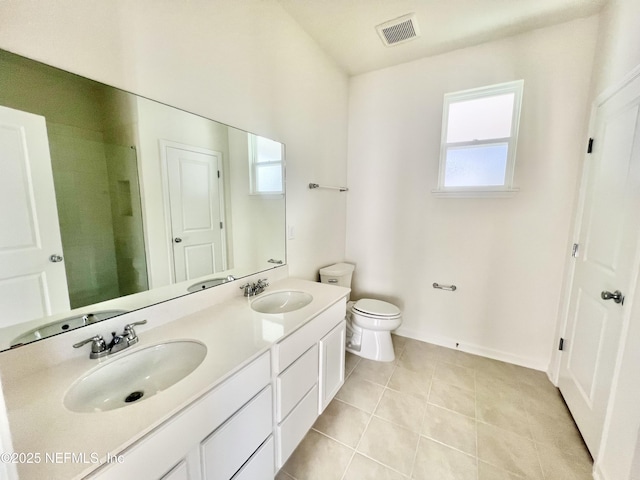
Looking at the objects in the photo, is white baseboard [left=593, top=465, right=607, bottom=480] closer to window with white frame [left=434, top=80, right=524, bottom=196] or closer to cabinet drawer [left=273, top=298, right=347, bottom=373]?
cabinet drawer [left=273, top=298, right=347, bottom=373]

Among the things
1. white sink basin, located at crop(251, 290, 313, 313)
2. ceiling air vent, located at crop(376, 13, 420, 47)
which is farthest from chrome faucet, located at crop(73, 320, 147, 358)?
ceiling air vent, located at crop(376, 13, 420, 47)

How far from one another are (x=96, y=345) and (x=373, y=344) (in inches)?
76.9

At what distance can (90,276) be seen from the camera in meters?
1.00

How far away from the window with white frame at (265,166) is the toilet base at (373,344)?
1464 mm

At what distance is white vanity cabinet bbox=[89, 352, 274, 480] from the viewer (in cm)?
67

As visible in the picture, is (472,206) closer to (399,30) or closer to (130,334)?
(399,30)

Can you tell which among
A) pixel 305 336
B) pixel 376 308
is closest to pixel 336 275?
pixel 376 308

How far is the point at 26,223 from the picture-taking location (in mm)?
834

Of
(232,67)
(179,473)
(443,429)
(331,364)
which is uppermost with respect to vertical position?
(232,67)

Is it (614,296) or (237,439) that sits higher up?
(614,296)

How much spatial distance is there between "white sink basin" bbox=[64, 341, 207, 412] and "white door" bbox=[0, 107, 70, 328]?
0.30 metres

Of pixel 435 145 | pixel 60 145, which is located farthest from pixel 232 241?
pixel 435 145

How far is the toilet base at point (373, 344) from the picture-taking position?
88.5 inches

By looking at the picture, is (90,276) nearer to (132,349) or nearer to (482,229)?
(132,349)
